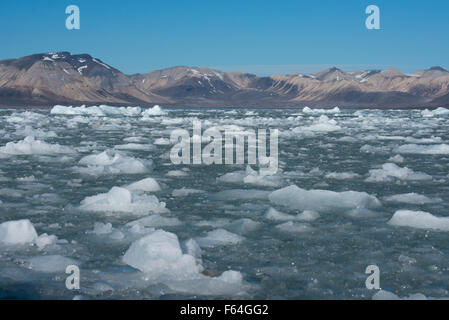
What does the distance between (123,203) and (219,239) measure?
1714 mm

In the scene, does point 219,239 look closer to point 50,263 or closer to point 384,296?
point 50,263

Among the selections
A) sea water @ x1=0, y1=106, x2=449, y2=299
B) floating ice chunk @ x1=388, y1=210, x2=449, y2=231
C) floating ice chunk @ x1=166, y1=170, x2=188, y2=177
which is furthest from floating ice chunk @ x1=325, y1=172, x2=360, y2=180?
floating ice chunk @ x1=388, y1=210, x2=449, y2=231

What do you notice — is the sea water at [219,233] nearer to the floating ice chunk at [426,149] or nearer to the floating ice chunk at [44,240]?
the floating ice chunk at [44,240]

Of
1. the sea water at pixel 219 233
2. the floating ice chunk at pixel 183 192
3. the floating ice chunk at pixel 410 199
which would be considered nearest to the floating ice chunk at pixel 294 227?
the sea water at pixel 219 233

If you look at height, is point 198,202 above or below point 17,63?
below

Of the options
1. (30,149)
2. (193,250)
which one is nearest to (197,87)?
(30,149)

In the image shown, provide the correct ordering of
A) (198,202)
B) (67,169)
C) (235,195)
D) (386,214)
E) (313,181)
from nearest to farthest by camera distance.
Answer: (386,214) < (198,202) < (235,195) < (313,181) < (67,169)

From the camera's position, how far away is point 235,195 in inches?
273

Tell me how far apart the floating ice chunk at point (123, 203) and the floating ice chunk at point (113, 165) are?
2672 mm

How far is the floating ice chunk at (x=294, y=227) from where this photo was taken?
16.8ft
